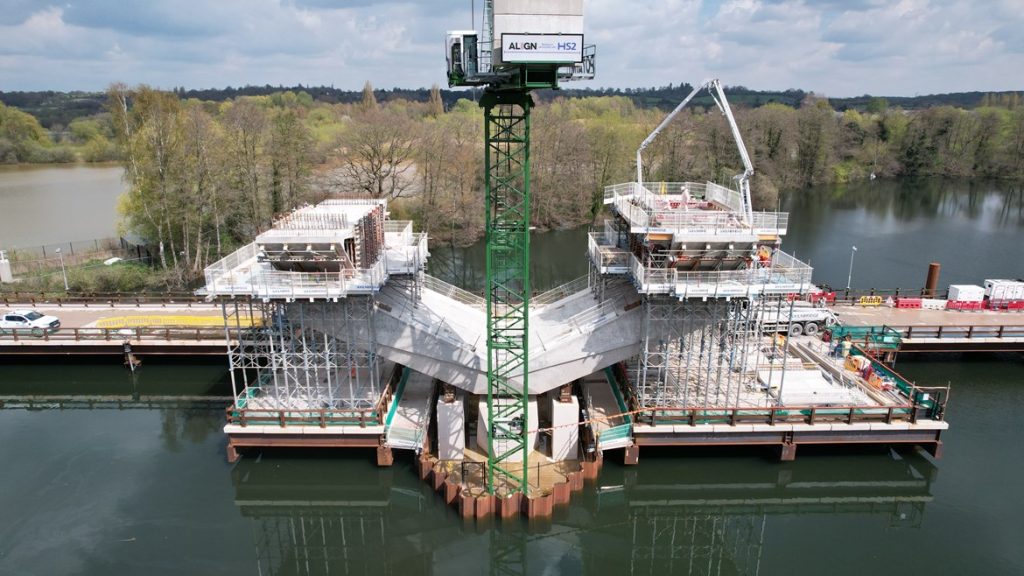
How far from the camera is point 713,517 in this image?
886 inches

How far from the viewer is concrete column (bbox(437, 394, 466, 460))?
22.9 meters

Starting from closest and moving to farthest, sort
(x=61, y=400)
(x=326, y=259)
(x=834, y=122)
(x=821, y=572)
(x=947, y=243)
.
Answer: (x=821, y=572)
(x=326, y=259)
(x=61, y=400)
(x=947, y=243)
(x=834, y=122)

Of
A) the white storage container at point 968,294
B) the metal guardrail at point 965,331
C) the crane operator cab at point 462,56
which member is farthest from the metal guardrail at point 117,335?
the white storage container at point 968,294

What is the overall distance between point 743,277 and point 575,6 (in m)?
11.4

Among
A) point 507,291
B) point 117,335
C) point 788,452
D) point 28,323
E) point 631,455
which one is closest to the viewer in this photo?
point 507,291

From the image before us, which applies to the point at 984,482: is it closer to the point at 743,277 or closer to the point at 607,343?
the point at 743,277

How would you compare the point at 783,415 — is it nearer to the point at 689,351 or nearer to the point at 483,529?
the point at 689,351

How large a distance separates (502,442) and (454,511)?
297cm

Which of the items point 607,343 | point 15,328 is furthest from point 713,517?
point 15,328

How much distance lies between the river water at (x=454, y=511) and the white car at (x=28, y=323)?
5.10 meters

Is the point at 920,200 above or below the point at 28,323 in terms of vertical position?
above

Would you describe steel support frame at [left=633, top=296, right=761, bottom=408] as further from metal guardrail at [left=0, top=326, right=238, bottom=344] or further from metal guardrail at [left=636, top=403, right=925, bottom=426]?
metal guardrail at [left=0, top=326, right=238, bottom=344]

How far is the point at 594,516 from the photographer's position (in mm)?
22156

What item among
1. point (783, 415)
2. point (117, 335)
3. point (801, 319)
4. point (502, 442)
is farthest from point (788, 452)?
point (117, 335)
